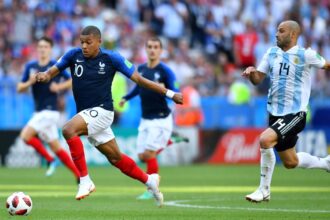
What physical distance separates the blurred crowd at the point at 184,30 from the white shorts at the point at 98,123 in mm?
12927

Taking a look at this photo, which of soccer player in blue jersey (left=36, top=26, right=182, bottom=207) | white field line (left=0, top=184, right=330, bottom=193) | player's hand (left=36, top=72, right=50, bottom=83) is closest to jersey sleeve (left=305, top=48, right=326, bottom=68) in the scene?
soccer player in blue jersey (left=36, top=26, right=182, bottom=207)

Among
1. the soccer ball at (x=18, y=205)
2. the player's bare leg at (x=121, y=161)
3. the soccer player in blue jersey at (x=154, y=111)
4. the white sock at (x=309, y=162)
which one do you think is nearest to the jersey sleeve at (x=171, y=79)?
the soccer player in blue jersey at (x=154, y=111)

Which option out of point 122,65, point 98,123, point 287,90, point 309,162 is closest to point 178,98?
point 122,65

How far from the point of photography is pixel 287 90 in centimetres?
1342

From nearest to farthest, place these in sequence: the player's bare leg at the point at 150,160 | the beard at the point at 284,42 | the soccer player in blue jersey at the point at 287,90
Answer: the soccer player in blue jersey at the point at 287,90 < the beard at the point at 284,42 < the player's bare leg at the point at 150,160

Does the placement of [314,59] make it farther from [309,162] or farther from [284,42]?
[309,162]

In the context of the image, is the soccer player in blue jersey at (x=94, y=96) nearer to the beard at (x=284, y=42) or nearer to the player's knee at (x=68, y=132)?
the player's knee at (x=68, y=132)

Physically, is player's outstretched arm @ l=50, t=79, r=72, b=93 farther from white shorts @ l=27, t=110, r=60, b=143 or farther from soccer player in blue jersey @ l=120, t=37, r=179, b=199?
soccer player in blue jersey @ l=120, t=37, r=179, b=199

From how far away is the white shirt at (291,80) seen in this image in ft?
44.0

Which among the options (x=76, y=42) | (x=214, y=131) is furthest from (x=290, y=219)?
(x=76, y=42)

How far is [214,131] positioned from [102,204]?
42.3 ft

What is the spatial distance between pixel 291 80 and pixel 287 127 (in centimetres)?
71

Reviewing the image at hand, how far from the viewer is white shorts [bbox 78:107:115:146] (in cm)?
1311

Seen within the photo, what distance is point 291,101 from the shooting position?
13.4 meters
